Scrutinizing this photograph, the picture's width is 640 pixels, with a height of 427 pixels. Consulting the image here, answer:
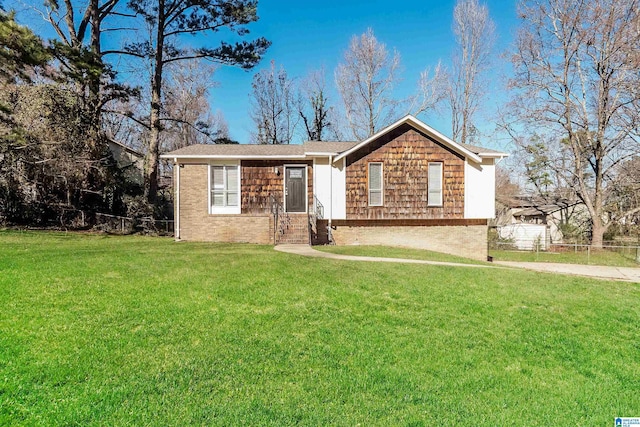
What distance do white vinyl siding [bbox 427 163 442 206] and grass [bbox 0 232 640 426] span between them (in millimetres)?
7829

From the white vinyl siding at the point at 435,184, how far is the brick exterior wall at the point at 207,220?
22.9ft

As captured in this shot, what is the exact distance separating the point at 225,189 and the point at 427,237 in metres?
8.88

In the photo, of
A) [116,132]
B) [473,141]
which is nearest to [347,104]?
[473,141]

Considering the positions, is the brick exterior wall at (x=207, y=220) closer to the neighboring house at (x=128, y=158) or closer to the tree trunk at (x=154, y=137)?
the tree trunk at (x=154, y=137)

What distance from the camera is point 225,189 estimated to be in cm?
1470

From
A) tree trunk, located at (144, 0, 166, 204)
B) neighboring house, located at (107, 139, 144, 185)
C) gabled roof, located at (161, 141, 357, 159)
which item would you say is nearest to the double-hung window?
gabled roof, located at (161, 141, 357, 159)

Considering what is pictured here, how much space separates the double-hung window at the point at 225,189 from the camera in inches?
578

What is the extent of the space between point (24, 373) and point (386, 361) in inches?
147

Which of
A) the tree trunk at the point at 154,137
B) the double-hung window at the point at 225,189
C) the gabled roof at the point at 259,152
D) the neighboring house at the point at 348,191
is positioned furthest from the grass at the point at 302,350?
the tree trunk at the point at 154,137

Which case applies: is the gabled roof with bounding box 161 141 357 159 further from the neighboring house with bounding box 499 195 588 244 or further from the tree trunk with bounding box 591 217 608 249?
the tree trunk with bounding box 591 217 608 249

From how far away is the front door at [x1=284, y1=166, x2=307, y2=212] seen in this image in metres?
14.8

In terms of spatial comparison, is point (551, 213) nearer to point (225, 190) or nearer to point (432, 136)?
point (432, 136)

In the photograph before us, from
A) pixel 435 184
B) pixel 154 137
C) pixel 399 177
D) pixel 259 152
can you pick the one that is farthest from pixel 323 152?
pixel 154 137

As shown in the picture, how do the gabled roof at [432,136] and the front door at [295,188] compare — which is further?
the front door at [295,188]
